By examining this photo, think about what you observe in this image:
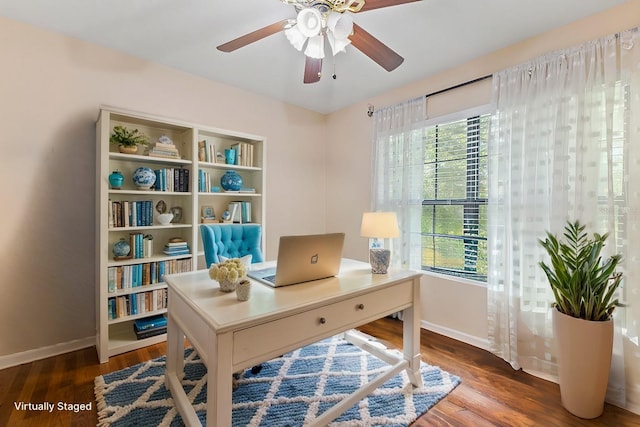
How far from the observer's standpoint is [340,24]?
142cm

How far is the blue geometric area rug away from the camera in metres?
1.55

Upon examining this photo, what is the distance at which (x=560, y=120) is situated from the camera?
1953mm

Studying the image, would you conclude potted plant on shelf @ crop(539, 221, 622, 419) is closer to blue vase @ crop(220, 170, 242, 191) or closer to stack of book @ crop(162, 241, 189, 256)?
blue vase @ crop(220, 170, 242, 191)

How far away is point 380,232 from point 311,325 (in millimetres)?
813

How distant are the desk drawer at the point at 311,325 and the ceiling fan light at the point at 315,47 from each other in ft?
4.63

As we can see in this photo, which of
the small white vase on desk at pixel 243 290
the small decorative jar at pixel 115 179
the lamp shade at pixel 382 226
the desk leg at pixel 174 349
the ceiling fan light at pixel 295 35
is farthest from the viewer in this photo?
the small decorative jar at pixel 115 179

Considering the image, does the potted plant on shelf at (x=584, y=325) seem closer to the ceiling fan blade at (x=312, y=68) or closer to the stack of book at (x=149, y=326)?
the ceiling fan blade at (x=312, y=68)

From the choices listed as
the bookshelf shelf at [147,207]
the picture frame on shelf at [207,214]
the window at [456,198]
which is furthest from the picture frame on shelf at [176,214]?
the window at [456,198]

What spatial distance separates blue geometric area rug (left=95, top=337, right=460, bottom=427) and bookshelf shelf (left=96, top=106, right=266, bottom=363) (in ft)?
1.65

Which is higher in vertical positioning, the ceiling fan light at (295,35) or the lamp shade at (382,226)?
the ceiling fan light at (295,35)

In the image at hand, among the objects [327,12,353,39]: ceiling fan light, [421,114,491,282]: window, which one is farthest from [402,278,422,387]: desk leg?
[327,12,353,39]: ceiling fan light

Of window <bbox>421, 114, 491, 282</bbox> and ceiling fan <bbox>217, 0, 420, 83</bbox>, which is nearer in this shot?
ceiling fan <bbox>217, 0, 420, 83</bbox>

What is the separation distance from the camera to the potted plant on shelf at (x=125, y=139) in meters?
2.23

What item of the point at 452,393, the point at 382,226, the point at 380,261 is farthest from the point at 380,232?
the point at 452,393
